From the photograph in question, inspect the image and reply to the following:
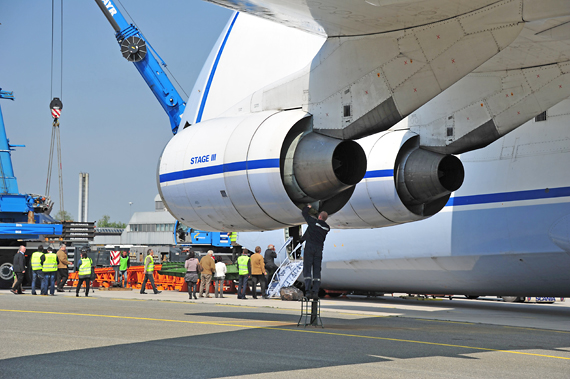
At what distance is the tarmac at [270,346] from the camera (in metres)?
6.48

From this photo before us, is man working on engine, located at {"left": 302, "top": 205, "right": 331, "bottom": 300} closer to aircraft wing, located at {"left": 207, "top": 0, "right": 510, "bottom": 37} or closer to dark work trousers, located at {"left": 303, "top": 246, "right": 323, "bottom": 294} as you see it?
dark work trousers, located at {"left": 303, "top": 246, "right": 323, "bottom": 294}

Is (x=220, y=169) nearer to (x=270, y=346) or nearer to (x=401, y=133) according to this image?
(x=270, y=346)

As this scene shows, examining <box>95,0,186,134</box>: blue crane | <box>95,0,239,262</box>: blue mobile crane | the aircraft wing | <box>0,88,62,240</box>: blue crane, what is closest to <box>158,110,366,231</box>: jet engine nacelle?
the aircraft wing

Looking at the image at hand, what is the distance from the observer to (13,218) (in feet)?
83.6

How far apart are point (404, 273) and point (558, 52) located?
295 inches

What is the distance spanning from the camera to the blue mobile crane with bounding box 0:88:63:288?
25.1m

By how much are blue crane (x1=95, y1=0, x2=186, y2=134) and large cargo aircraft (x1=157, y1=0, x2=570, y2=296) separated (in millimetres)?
24661

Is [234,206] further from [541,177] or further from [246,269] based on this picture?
[246,269]

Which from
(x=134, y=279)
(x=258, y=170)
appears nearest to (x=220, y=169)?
(x=258, y=170)

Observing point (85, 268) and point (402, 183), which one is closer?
point (402, 183)

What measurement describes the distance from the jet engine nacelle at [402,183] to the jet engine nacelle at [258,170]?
2.12 meters

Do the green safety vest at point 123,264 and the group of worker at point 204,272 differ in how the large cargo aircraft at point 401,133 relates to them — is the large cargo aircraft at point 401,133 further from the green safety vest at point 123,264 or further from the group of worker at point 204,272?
the green safety vest at point 123,264

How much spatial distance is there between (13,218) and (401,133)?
59.0 ft

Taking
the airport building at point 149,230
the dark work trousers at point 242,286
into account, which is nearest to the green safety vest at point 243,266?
the dark work trousers at point 242,286
